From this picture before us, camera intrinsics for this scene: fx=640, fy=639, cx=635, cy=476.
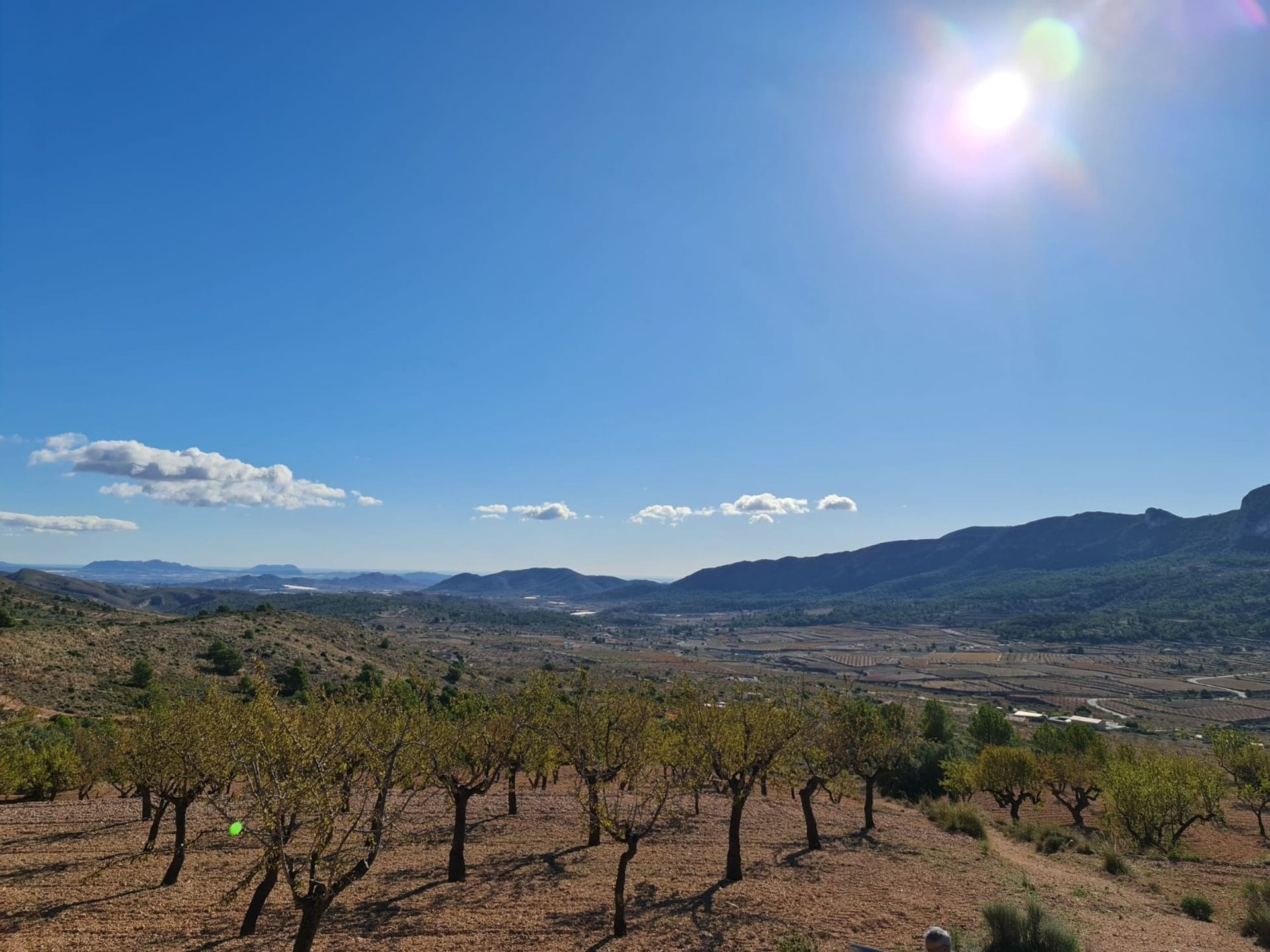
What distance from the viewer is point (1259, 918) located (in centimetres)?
2094

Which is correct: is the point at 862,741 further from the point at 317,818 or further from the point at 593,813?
the point at 317,818

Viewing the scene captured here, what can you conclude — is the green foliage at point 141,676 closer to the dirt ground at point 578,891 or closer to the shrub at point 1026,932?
the dirt ground at point 578,891

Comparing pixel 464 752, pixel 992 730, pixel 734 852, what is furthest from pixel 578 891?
pixel 992 730

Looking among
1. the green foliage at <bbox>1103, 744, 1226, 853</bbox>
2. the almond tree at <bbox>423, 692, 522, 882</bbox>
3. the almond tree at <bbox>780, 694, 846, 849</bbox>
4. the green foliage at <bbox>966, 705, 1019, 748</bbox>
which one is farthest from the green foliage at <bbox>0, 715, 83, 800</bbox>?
the green foliage at <bbox>966, 705, 1019, 748</bbox>

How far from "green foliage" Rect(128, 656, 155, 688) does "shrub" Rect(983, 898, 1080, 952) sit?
78332 millimetres

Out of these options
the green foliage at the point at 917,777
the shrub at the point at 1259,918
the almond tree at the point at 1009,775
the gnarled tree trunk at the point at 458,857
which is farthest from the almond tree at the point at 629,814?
the almond tree at the point at 1009,775

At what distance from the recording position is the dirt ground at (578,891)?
18.3 meters

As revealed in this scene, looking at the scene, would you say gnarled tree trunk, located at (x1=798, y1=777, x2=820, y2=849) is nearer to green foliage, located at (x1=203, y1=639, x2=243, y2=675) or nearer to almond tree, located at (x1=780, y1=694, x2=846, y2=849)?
almond tree, located at (x1=780, y1=694, x2=846, y2=849)

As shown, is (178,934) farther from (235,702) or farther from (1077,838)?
(1077,838)

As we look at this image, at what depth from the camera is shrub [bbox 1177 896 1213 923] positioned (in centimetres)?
2292

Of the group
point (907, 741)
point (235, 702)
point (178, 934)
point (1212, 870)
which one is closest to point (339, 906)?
point (178, 934)

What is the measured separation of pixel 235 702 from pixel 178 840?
17.4 feet

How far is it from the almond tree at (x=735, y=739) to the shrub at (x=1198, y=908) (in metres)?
14.8

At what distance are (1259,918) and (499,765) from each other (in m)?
26.7
